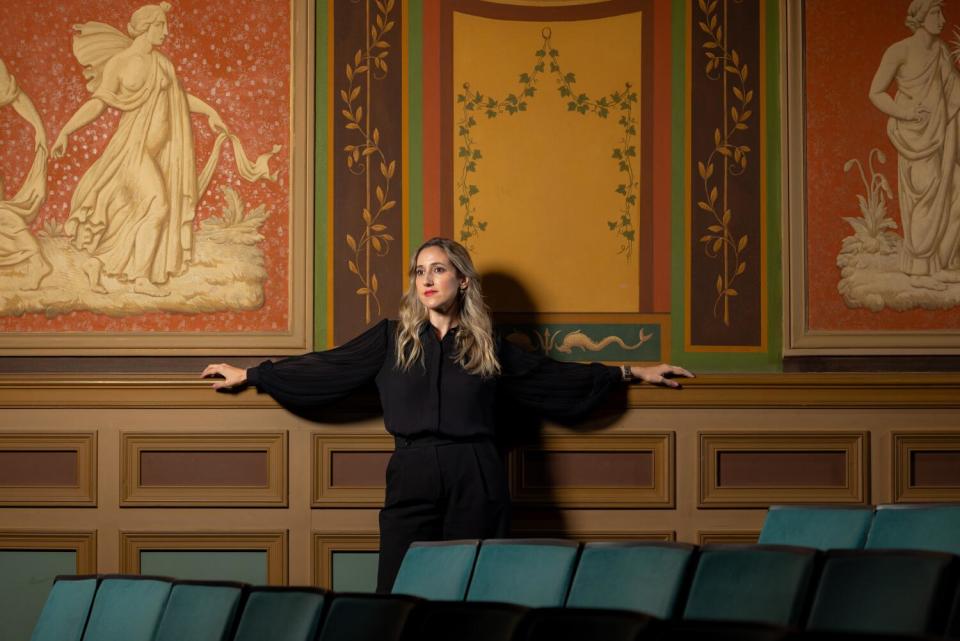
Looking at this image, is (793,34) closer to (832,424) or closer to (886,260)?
(886,260)

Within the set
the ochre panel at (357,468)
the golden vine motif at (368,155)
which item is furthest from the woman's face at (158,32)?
the ochre panel at (357,468)

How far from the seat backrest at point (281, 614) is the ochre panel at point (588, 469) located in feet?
5.68

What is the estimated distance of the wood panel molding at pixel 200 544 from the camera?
2.64 metres

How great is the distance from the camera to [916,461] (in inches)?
106

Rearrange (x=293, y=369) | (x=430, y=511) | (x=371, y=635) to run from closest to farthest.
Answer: (x=371, y=635), (x=430, y=511), (x=293, y=369)

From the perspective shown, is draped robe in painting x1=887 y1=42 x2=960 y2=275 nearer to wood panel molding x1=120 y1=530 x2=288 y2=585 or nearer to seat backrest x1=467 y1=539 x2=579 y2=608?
wood panel molding x1=120 y1=530 x2=288 y2=585

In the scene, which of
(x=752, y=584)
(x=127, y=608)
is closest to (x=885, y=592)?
(x=752, y=584)

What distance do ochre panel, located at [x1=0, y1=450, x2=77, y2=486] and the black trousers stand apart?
80 centimetres

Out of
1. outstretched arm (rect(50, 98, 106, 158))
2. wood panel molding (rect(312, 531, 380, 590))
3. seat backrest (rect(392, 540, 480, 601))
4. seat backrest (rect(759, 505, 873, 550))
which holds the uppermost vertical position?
outstretched arm (rect(50, 98, 106, 158))

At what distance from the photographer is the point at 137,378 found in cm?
266

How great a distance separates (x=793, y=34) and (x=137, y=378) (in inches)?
68.8

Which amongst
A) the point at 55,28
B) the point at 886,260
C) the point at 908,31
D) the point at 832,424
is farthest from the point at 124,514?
the point at 908,31

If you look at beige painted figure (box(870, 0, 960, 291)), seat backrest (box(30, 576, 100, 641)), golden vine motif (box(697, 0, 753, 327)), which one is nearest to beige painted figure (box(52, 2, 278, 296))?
golden vine motif (box(697, 0, 753, 327))

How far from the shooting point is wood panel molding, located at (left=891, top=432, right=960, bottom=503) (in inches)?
105
